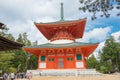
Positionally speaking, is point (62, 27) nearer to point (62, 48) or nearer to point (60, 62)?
point (62, 48)

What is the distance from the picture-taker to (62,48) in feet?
120

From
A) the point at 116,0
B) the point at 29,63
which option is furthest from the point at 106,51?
the point at 116,0

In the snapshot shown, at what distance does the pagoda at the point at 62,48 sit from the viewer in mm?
36531

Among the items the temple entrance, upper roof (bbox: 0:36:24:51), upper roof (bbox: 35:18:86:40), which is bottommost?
upper roof (bbox: 0:36:24:51)

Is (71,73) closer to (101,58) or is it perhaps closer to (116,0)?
(116,0)

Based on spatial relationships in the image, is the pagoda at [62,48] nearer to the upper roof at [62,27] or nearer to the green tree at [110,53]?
the upper roof at [62,27]

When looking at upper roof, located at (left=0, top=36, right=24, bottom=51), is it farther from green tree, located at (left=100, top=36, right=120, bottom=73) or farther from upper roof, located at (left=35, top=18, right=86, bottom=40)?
green tree, located at (left=100, top=36, right=120, bottom=73)

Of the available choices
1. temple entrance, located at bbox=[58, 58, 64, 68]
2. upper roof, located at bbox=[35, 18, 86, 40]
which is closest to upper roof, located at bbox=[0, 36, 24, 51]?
temple entrance, located at bbox=[58, 58, 64, 68]

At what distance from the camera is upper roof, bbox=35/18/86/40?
38.8 m

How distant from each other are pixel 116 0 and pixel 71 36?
35.1m

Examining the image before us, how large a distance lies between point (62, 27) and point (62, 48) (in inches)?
207

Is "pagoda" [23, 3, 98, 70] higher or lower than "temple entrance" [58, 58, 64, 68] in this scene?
higher

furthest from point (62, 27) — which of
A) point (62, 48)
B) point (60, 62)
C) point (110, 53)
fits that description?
point (110, 53)

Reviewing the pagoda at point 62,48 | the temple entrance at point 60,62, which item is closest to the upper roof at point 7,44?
the pagoda at point 62,48
